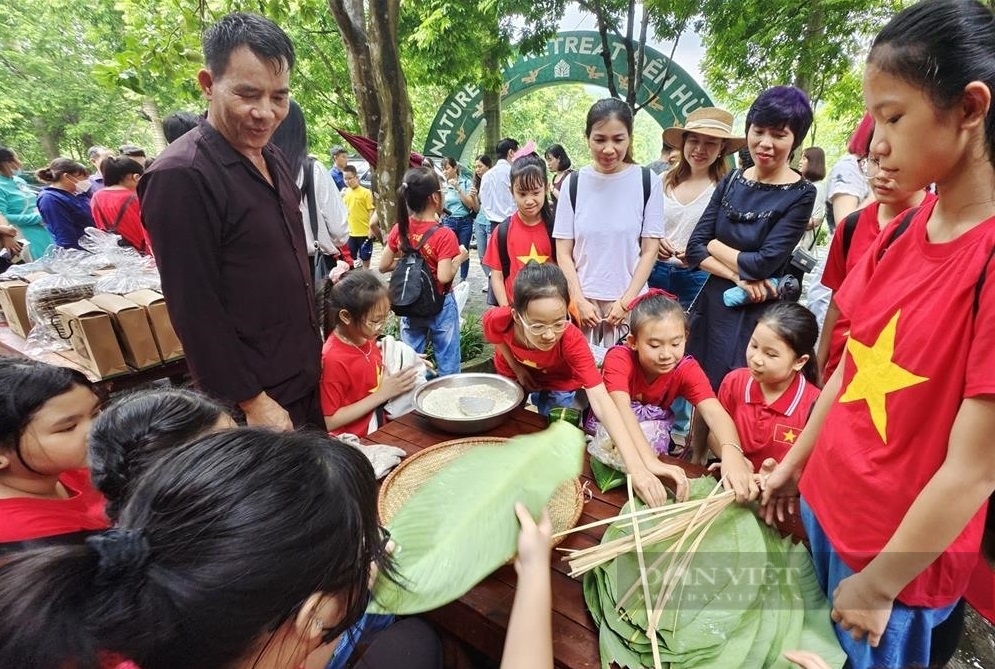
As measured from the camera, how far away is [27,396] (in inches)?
53.5

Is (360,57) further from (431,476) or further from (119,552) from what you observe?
(119,552)

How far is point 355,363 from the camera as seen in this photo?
2531mm

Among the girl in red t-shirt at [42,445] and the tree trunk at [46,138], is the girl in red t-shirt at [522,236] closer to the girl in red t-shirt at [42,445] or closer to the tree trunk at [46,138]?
the girl in red t-shirt at [42,445]

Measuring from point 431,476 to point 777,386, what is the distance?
1694 millimetres

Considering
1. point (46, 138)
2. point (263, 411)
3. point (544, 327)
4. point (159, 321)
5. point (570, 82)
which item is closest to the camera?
point (263, 411)

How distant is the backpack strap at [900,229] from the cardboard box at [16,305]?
469 cm

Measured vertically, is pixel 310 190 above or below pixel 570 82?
below

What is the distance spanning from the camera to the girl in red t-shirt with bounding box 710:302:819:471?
2.16m

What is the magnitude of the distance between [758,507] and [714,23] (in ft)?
26.5

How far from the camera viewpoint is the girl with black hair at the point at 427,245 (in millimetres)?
3701

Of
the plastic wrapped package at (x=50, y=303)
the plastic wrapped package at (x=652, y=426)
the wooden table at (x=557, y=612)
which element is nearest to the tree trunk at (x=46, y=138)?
the plastic wrapped package at (x=50, y=303)

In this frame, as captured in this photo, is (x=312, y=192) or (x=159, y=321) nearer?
(x=159, y=321)

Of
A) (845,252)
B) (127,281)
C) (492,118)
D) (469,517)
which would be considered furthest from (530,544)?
(492,118)

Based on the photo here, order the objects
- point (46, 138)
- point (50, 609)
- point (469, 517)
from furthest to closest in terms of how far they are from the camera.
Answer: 1. point (46, 138)
2. point (469, 517)
3. point (50, 609)
